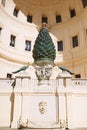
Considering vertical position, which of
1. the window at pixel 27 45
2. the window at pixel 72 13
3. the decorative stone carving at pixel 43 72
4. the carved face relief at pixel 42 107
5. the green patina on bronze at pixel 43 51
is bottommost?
the carved face relief at pixel 42 107

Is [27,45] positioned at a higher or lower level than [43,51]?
higher

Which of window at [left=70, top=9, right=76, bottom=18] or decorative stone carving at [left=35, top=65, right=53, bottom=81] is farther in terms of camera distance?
window at [left=70, top=9, right=76, bottom=18]

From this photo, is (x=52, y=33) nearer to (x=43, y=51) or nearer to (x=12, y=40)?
(x=12, y=40)

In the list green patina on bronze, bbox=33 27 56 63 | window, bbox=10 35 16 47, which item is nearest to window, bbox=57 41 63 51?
window, bbox=10 35 16 47

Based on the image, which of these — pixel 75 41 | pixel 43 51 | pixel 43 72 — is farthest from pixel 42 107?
pixel 75 41

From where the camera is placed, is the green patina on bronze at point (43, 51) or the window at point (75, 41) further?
the window at point (75, 41)

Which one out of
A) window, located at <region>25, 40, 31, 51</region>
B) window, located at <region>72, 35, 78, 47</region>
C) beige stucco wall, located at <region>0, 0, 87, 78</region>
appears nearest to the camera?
beige stucco wall, located at <region>0, 0, 87, 78</region>

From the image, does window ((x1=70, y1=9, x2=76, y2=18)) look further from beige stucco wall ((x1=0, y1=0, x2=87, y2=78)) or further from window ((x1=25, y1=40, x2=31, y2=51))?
window ((x1=25, y1=40, x2=31, y2=51))

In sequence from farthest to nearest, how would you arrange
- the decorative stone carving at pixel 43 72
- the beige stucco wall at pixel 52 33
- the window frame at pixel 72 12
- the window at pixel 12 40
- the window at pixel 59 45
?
the window frame at pixel 72 12, the window at pixel 59 45, the window at pixel 12 40, the beige stucco wall at pixel 52 33, the decorative stone carving at pixel 43 72

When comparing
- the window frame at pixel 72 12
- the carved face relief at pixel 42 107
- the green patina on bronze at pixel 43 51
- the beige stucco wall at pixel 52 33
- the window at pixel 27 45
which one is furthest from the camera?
the window frame at pixel 72 12

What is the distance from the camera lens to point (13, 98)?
42.2ft

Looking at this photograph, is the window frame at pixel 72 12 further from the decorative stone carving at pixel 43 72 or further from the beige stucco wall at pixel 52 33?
the decorative stone carving at pixel 43 72

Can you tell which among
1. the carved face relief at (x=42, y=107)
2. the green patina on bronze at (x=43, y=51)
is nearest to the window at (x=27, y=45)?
the green patina on bronze at (x=43, y=51)

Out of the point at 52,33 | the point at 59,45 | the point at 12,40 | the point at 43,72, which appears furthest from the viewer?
the point at 52,33
